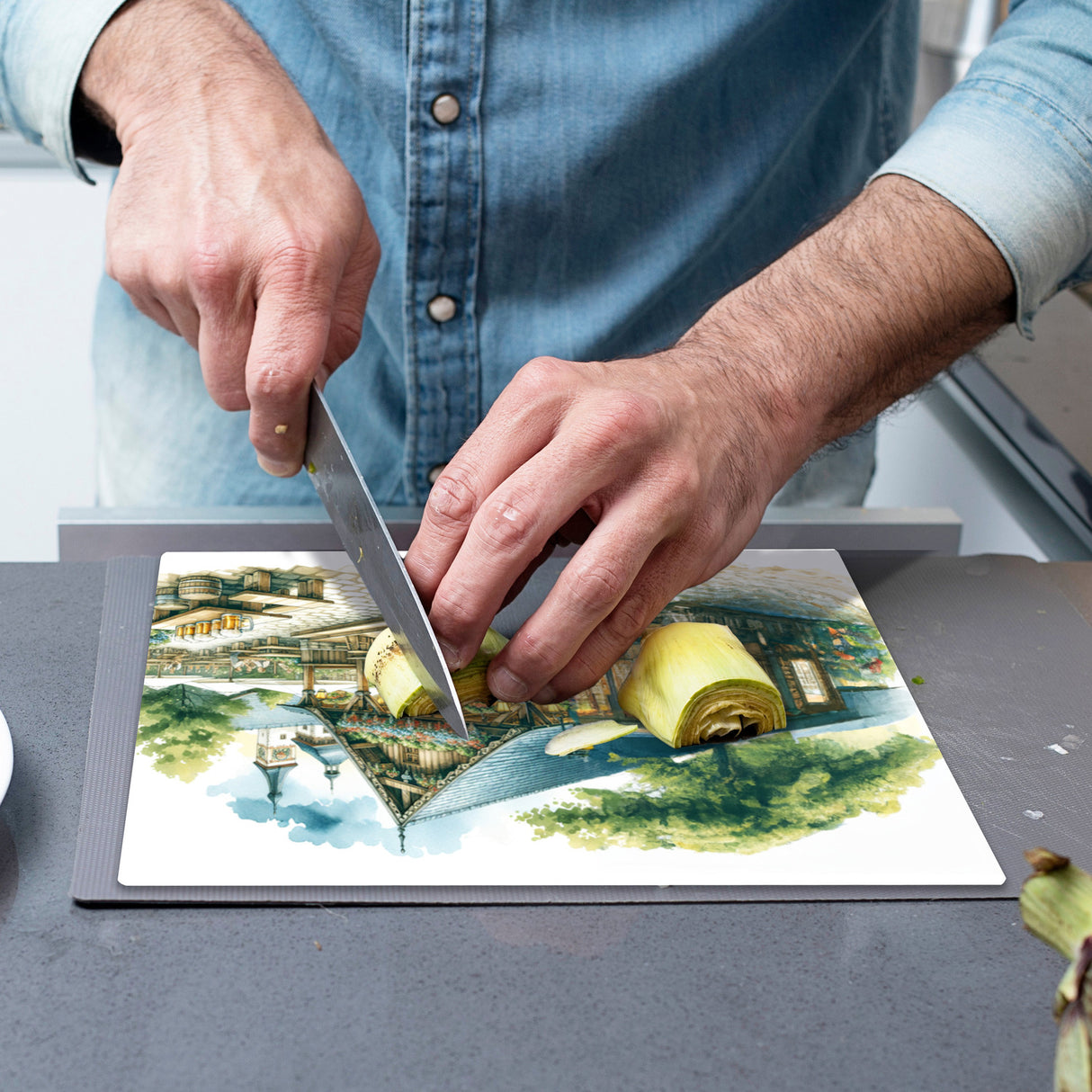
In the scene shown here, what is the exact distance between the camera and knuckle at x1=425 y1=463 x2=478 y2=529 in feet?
2.26

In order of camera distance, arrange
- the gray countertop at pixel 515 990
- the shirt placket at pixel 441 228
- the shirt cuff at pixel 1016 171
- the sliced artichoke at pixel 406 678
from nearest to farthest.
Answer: the gray countertop at pixel 515 990
the sliced artichoke at pixel 406 678
the shirt cuff at pixel 1016 171
the shirt placket at pixel 441 228

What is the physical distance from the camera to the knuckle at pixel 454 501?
27.1 inches

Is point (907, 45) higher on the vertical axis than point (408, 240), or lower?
higher

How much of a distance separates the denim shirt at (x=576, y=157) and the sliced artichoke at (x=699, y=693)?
386 mm

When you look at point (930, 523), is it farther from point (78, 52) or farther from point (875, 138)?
point (78, 52)

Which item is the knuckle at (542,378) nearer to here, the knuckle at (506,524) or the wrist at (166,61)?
the knuckle at (506,524)

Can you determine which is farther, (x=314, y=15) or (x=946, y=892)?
(x=314, y=15)

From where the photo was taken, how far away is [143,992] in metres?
0.53

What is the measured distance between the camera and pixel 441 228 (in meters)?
0.99

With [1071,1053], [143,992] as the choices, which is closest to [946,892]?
[1071,1053]

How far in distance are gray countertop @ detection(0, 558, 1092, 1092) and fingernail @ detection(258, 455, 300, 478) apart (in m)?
0.30

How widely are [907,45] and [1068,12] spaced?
31cm

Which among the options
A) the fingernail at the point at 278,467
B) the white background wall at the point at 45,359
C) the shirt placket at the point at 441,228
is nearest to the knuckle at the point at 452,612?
the fingernail at the point at 278,467

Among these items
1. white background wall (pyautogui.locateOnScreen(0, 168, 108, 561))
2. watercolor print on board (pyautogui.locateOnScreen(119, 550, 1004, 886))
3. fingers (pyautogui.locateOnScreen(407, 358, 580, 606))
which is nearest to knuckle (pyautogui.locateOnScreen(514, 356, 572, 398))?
fingers (pyautogui.locateOnScreen(407, 358, 580, 606))
